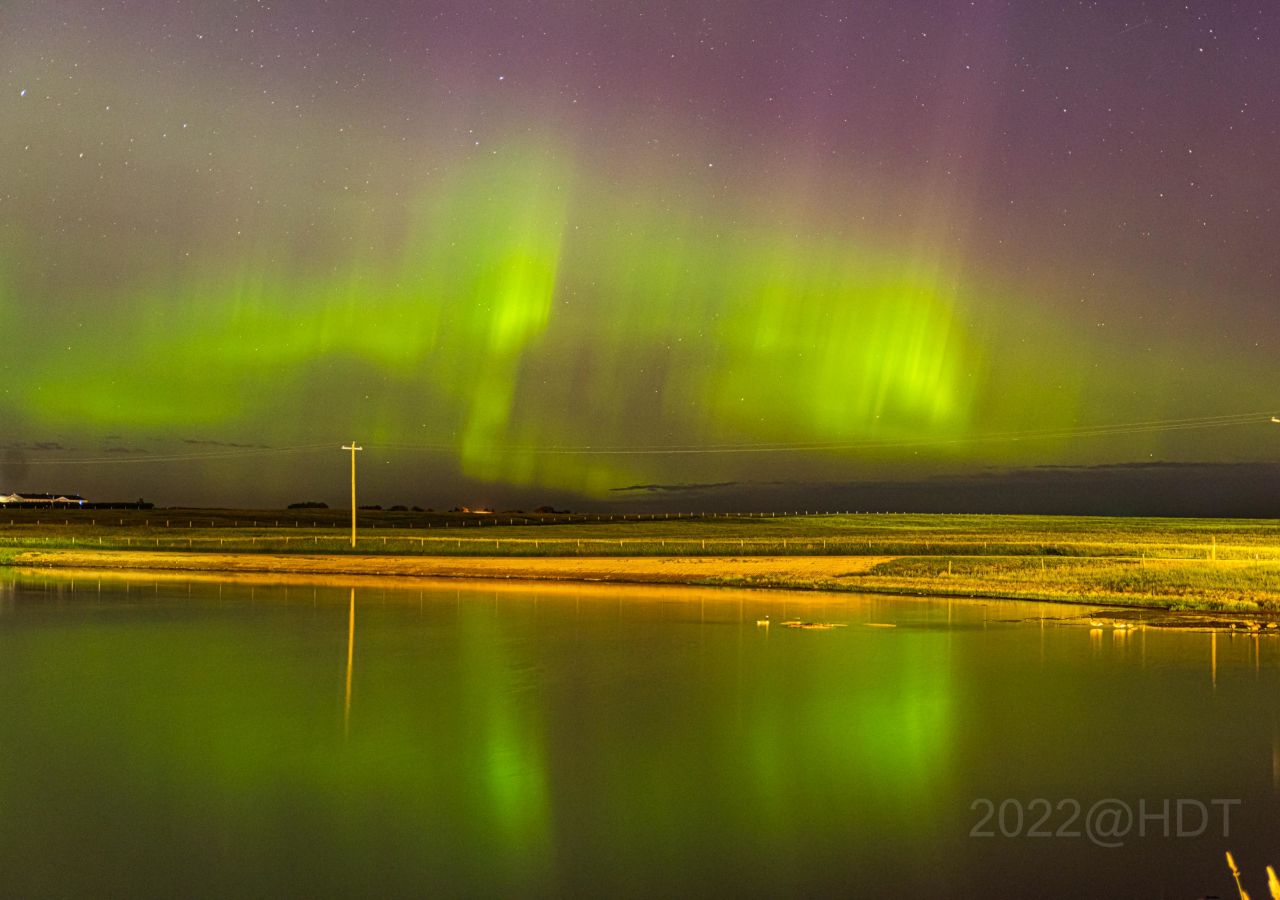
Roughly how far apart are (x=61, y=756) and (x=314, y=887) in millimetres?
6234

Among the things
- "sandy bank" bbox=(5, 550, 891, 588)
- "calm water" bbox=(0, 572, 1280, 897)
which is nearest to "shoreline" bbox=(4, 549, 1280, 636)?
"sandy bank" bbox=(5, 550, 891, 588)

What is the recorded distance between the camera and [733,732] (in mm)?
14688

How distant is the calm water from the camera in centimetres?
931

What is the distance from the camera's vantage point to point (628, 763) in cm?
1297

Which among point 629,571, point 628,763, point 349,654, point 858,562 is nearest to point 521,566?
point 629,571

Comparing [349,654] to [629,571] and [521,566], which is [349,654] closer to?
[629,571]

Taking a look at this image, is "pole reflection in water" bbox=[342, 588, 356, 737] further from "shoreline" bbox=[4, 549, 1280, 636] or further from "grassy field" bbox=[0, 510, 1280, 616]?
"grassy field" bbox=[0, 510, 1280, 616]

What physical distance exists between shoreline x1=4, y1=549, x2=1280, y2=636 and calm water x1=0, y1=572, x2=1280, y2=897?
6.65 metres

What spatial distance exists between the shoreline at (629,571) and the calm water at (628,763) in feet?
21.8

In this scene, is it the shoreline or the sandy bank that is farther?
the sandy bank

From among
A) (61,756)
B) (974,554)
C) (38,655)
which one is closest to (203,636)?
(38,655)

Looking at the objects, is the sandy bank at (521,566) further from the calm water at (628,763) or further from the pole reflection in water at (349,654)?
the calm water at (628,763)

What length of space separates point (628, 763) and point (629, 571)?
37672 mm

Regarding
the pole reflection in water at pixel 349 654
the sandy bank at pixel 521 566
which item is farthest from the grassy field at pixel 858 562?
the pole reflection in water at pixel 349 654
